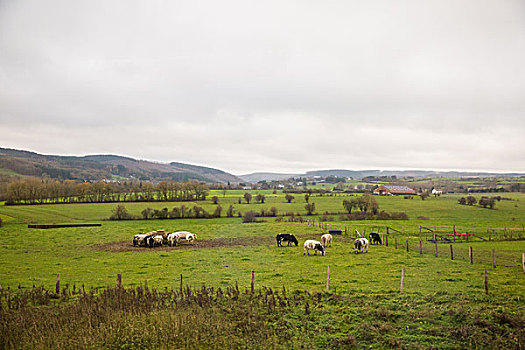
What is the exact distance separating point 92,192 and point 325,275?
3374 inches

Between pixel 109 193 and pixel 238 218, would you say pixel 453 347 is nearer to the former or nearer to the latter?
pixel 238 218

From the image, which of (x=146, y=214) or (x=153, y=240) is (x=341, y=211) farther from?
(x=153, y=240)

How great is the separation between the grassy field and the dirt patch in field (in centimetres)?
11

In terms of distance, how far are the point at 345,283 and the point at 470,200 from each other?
73888 millimetres

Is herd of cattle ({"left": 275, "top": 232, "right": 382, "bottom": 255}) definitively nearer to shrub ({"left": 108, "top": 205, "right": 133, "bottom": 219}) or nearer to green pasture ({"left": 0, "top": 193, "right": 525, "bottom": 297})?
green pasture ({"left": 0, "top": 193, "right": 525, "bottom": 297})

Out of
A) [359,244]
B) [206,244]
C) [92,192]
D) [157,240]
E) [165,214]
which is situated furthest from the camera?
[92,192]

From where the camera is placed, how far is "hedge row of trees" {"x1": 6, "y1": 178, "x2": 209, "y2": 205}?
7229 centimetres

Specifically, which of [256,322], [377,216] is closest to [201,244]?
[256,322]

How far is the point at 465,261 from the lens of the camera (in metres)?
21.9

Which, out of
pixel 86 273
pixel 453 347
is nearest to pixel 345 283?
pixel 453 347

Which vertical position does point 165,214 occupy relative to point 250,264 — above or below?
below

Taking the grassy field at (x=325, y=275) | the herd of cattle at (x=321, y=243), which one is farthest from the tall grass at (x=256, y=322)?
the herd of cattle at (x=321, y=243)

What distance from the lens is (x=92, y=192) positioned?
87062 mm

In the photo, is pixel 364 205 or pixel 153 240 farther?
pixel 364 205
